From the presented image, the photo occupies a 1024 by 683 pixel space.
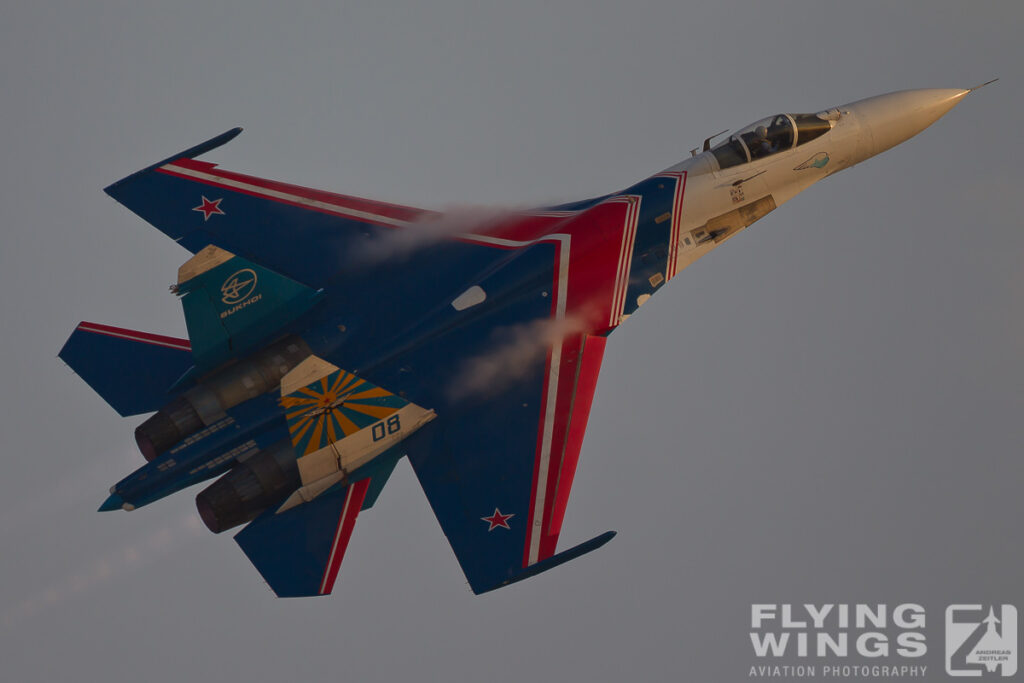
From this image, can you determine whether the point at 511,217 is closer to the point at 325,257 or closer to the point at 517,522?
the point at 325,257

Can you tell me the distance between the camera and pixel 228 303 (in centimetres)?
2148

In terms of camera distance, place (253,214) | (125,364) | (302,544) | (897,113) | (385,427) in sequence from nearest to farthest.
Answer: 1. (302,544)
2. (385,427)
3. (125,364)
4. (253,214)
5. (897,113)

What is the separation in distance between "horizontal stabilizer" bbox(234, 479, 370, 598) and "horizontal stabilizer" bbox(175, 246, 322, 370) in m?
3.09

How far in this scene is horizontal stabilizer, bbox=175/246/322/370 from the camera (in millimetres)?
21219

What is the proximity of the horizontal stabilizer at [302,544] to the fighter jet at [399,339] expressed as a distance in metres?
0.03

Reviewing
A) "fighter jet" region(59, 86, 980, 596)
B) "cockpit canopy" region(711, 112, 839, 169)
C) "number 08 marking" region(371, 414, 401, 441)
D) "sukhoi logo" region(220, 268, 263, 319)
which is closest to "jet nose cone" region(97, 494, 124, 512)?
"fighter jet" region(59, 86, 980, 596)

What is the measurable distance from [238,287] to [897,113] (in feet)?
44.1

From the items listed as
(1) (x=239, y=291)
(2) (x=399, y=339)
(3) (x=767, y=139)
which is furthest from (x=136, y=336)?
(3) (x=767, y=139)

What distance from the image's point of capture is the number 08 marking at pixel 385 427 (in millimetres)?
21031

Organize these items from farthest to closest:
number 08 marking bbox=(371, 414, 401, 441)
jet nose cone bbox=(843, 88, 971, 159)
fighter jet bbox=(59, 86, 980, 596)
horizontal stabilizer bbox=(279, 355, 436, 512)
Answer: jet nose cone bbox=(843, 88, 971, 159) → number 08 marking bbox=(371, 414, 401, 441) → fighter jet bbox=(59, 86, 980, 596) → horizontal stabilizer bbox=(279, 355, 436, 512)

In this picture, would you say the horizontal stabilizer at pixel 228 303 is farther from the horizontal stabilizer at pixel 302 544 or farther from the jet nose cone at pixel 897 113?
the jet nose cone at pixel 897 113

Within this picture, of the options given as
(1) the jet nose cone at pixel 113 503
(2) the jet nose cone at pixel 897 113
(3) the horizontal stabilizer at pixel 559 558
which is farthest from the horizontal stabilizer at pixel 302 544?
(2) the jet nose cone at pixel 897 113

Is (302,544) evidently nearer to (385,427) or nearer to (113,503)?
(385,427)

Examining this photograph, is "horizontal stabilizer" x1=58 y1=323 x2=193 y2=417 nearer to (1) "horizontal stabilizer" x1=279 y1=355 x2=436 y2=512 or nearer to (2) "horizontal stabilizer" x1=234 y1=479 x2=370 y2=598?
(1) "horizontal stabilizer" x1=279 y1=355 x2=436 y2=512
